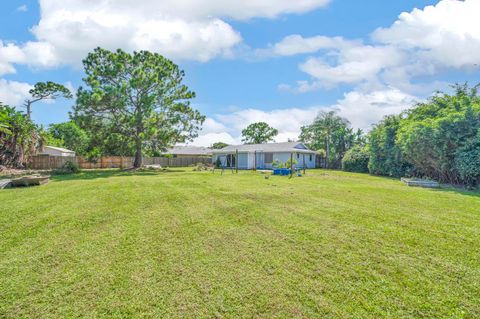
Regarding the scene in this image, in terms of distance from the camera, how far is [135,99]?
2017cm

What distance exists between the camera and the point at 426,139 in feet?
41.8

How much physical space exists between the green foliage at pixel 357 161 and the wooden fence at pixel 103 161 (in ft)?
60.6

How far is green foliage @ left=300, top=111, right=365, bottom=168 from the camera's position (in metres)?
30.4

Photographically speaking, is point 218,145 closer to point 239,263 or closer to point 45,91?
point 45,91

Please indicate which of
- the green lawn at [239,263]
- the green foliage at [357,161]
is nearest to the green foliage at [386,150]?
the green foliage at [357,161]

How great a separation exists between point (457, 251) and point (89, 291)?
472 centimetres

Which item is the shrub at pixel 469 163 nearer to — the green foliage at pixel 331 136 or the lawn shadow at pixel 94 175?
the lawn shadow at pixel 94 175

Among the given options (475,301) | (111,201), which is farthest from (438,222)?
(111,201)

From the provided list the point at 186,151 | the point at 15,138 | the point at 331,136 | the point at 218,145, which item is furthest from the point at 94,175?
the point at 218,145

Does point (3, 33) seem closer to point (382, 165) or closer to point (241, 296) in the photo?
point (241, 296)

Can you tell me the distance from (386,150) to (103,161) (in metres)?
26.1

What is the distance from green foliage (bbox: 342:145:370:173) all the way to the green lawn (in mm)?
17892

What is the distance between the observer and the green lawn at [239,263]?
8.10 ft

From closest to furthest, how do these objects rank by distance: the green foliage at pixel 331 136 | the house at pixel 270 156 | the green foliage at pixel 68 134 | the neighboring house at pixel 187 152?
the house at pixel 270 156 < the green foliage at pixel 331 136 < the green foliage at pixel 68 134 < the neighboring house at pixel 187 152
